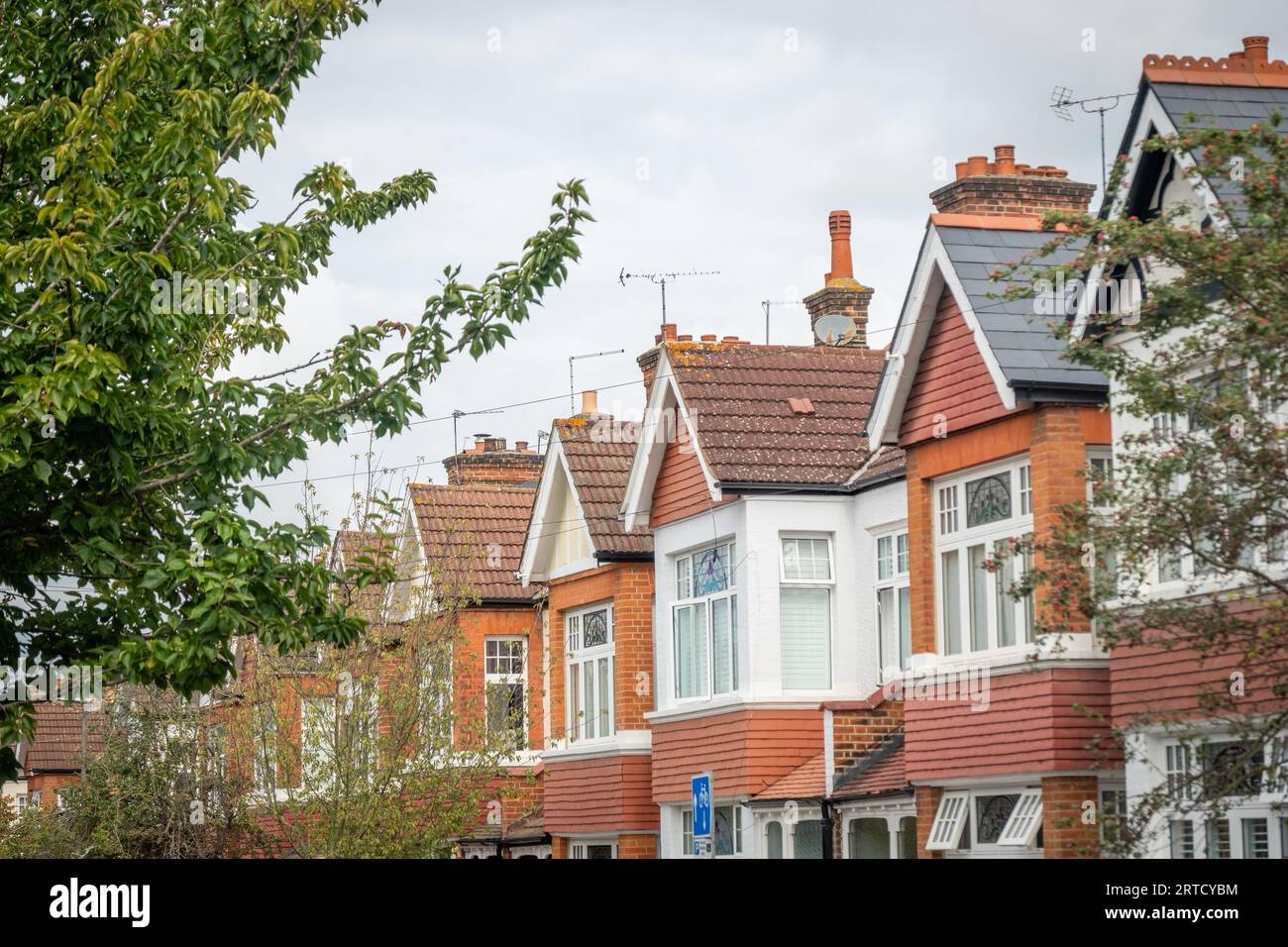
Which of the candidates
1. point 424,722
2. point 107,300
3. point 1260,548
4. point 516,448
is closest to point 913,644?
point 1260,548

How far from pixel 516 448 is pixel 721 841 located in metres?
17.8

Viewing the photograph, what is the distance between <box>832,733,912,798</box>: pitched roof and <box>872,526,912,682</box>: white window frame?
96 cm

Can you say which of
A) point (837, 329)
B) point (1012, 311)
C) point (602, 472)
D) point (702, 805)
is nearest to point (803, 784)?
point (702, 805)

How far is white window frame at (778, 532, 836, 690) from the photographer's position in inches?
1002

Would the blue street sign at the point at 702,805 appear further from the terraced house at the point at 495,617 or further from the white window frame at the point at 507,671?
the white window frame at the point at 507,671

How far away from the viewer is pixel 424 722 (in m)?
28.8

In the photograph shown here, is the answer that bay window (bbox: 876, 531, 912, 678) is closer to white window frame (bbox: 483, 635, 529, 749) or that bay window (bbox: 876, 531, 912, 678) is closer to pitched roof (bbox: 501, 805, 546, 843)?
pitched roof (bbox: 501, 805, 546, 843)

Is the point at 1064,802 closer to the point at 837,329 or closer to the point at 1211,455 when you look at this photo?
the point at 1211,455

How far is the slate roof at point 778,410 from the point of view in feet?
84.6

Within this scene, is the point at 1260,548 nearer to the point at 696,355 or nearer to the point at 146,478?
the point at 146,478

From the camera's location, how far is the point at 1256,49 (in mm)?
18641

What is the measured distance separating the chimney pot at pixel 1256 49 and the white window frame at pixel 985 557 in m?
4.69

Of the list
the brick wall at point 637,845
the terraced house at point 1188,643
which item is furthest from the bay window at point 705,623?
the terraced house at point 1188,643

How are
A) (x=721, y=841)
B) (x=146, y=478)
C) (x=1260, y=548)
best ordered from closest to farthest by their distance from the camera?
1. (x=146, y=478)
2. (x=1260, y=548)
3. (x=721, y=841)
